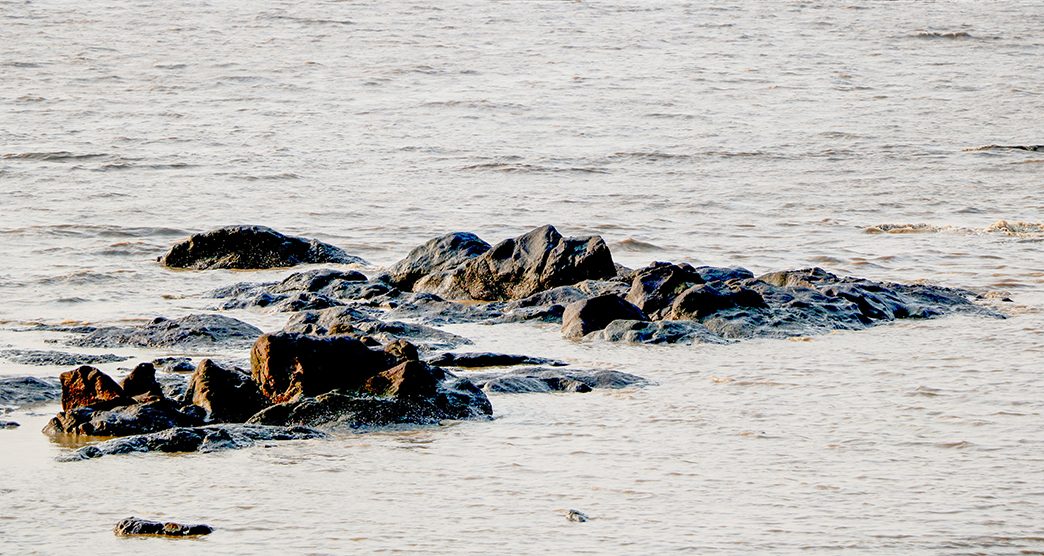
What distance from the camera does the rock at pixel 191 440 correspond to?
17.7 feet

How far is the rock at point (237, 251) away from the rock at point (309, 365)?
468cm

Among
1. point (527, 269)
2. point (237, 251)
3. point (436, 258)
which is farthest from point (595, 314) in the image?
point (237, 251)

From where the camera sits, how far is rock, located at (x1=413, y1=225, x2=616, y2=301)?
905 centimetres

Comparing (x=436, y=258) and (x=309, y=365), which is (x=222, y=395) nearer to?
(x=309, y=365)

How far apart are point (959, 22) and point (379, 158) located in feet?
64.8

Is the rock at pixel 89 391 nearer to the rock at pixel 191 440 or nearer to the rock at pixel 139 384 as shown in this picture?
the rock at pixel 139 384

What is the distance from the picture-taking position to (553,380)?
262 inches

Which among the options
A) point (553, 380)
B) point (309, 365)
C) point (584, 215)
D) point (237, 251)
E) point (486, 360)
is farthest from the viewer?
point (584, 215)

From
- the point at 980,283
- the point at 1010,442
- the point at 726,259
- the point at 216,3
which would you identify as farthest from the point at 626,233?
the point at 216,3

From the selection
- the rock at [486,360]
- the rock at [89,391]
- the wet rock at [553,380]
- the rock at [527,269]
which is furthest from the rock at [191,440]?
the rock at [527,269]

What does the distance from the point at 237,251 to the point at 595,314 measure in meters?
3.73

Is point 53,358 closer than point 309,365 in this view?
No

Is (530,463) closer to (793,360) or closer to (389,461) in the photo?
(389,461)

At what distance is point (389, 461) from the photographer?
538 centimetres
